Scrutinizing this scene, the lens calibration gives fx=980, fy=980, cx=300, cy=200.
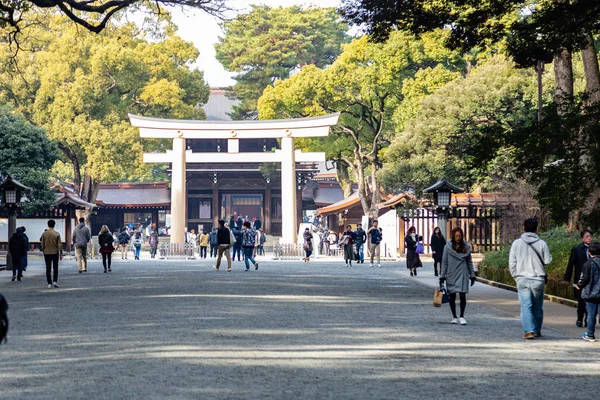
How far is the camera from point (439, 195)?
30.6m


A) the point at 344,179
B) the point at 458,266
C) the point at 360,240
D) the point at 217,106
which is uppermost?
the point at 217,106

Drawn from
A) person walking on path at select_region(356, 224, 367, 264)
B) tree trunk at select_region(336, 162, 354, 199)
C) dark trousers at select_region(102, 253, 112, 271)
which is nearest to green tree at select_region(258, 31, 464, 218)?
tree trunk at select_region(336, 162, 354, 199)

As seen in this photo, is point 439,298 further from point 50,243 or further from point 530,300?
point 50,243

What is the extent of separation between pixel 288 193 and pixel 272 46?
26404 millimetres

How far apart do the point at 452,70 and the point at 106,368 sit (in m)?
45.7

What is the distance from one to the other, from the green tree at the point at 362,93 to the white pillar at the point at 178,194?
7091mm

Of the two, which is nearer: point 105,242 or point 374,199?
point 105,242

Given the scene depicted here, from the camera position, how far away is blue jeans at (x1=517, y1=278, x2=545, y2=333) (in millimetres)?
12812

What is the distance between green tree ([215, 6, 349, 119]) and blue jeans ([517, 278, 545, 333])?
6136 centimetres

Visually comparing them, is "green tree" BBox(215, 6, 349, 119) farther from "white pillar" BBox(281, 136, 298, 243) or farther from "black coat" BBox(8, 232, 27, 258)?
"black coat" BBox(8, 232, 27, 258)

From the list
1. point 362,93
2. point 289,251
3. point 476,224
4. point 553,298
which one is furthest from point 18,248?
point 362,93

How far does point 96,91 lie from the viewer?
5800 centimetres

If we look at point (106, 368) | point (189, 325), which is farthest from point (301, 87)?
point (106, 368)

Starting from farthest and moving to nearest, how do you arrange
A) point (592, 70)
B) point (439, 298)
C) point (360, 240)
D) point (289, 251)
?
1. point (289, 251)
2. point (360, 240)
3. point (592, 70)
4. point (439, 298)
